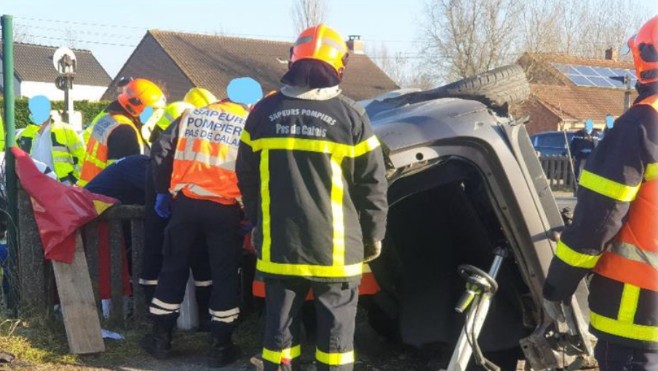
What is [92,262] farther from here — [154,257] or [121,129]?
[121,129]

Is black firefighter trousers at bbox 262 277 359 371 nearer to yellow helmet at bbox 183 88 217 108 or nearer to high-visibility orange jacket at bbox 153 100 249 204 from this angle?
high-visibility orange jacket at bbox 153 100 249 204

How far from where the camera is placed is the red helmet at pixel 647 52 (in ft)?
9.98

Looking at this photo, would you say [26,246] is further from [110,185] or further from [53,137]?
[53,137]

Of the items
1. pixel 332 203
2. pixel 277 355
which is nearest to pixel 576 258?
pixel 332 203

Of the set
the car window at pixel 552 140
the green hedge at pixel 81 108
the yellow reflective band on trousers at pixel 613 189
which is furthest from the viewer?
the green hedge at pixel 81 108

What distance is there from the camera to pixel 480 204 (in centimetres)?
433

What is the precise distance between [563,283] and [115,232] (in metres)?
3.25

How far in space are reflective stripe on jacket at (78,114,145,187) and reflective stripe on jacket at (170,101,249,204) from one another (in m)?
2.00

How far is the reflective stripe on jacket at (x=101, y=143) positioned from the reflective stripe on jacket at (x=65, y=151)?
4.46ft

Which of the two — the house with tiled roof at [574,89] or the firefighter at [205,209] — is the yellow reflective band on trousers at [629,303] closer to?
the firefighter at [205,209]

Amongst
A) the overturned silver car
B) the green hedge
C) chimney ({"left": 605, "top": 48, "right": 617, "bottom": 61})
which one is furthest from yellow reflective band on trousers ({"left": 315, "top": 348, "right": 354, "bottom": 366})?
chimney ({"left": 605, "top": 48, "right": 617, "bottom": 61})

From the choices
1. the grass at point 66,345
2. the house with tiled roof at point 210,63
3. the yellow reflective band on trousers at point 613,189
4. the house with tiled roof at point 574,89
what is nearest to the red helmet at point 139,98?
the grass at point 66,345

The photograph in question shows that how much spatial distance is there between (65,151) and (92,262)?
313cm

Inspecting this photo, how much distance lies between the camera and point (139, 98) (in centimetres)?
665
